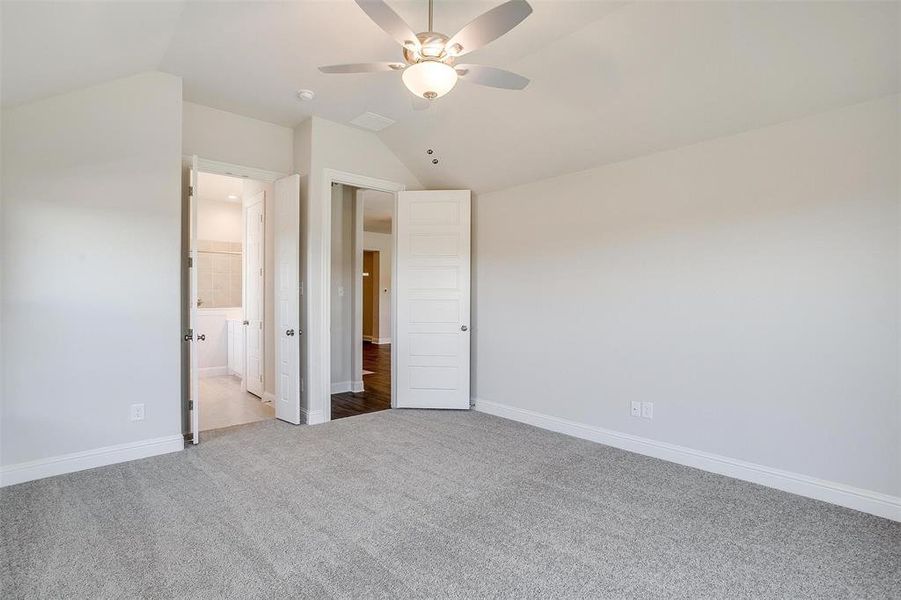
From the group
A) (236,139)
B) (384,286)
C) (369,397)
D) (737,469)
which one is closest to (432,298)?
(369,397)

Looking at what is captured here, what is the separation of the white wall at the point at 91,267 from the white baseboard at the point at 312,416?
108 cm

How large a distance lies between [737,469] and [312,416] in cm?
350

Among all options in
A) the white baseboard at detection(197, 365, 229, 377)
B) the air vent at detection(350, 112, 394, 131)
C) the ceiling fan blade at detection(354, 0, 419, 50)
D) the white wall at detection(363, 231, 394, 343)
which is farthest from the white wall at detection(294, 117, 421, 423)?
the white wall at detection(363, 231, 394, 343)

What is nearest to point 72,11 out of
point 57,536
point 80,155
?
point 80,155

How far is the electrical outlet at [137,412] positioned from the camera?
323 cm

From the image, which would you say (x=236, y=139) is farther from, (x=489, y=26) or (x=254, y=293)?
(x=489, y=26)

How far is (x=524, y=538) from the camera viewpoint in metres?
2.23

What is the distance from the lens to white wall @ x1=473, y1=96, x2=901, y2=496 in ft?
8.32

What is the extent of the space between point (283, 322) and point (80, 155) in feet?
6.55

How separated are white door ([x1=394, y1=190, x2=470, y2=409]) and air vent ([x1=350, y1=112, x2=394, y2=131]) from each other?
2.43ft

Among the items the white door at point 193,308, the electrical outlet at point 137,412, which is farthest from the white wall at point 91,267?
the white door at point 193,308

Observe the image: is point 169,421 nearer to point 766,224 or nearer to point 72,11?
point 72,11

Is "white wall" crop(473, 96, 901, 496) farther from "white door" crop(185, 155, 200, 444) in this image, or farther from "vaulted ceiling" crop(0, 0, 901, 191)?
"white door" crop(185, 155, 200, 444)

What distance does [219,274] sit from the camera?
682cm
